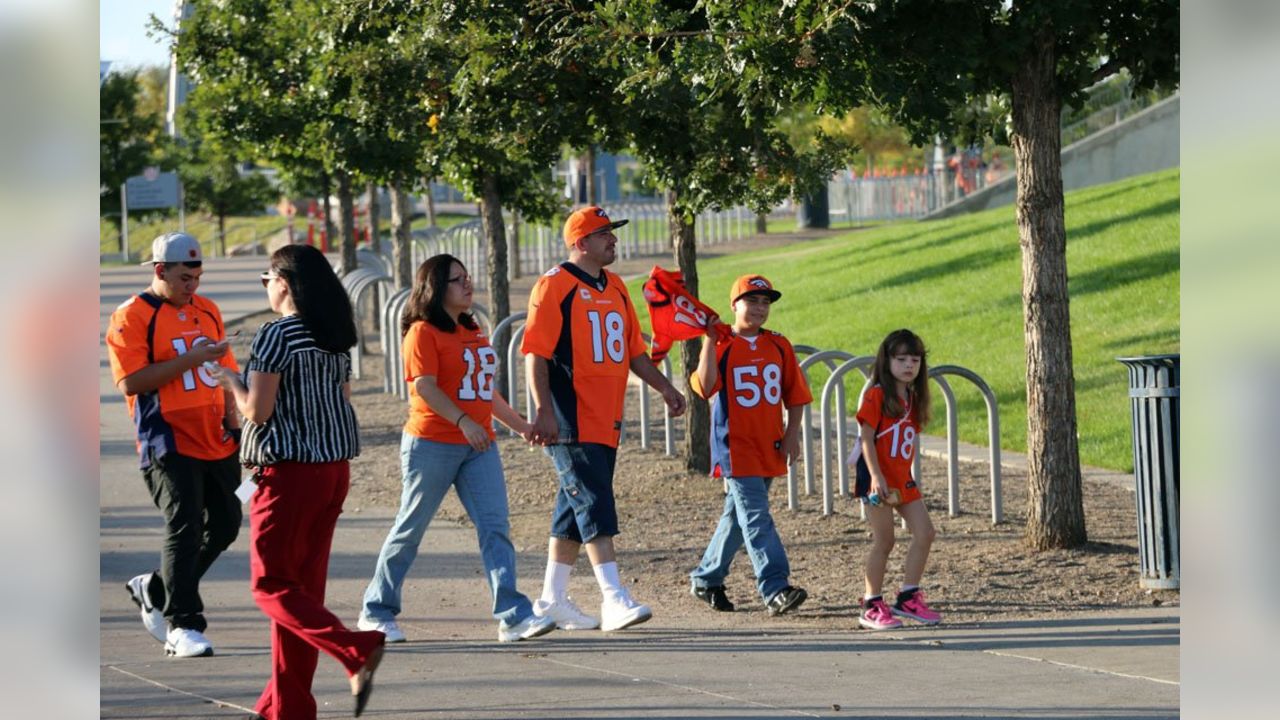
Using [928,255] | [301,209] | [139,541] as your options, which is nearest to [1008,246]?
[928,255]

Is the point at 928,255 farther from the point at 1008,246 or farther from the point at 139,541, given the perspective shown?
the point at 139,541

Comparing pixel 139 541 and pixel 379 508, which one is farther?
pixel 379 508

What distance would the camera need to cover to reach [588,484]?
24.2 ft

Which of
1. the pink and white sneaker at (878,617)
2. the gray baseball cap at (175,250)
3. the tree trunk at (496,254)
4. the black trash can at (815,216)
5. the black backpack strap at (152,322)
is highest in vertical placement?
the black trash can at (815,216)

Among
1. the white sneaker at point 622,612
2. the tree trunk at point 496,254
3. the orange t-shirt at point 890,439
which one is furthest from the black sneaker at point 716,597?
the tree trunk at point 496,254

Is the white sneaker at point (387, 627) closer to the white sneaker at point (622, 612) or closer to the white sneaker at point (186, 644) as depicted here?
the white sneaker at point (186, 644)

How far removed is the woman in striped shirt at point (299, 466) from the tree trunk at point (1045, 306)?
4.19 metres

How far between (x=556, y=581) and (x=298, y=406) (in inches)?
84.9

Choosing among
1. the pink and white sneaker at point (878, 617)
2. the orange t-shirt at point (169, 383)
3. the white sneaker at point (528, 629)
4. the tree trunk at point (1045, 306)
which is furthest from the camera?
the tree trunk at point (1045, 306)

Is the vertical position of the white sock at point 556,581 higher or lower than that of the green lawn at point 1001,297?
lower

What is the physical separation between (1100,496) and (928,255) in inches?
496

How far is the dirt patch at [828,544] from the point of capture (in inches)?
316

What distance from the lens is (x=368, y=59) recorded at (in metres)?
12.2

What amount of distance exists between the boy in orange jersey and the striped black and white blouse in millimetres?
2469
